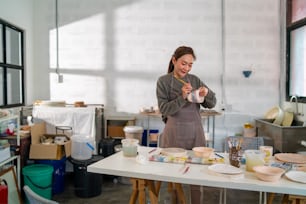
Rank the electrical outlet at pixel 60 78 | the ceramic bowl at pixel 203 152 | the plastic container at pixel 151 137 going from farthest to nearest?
the electrical outlet at pixel 60 78 → the plastic container at pixel 151 137 → the ceramic bowl at pixel 203 152

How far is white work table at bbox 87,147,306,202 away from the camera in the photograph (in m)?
1.46

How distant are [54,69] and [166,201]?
8.95 ft

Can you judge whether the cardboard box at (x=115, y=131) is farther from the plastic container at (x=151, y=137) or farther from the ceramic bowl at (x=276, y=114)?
the ceramic bowl at (x=276, y=114)

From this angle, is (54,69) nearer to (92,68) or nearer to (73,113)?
(92,68)

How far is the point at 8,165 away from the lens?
2941 millimetres

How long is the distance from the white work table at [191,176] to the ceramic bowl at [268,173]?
2 centimetres

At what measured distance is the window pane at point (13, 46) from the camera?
12.9 feet

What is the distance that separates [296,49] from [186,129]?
2.68 meters

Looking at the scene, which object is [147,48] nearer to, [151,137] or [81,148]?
[151,137]

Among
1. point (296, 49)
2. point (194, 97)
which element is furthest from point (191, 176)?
point (296, 49)

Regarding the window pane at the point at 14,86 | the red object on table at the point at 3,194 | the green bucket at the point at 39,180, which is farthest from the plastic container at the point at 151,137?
the red object on table at the point at 3,194

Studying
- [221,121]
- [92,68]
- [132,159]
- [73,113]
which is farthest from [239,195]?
[92,68]

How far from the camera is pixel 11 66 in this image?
3971mm

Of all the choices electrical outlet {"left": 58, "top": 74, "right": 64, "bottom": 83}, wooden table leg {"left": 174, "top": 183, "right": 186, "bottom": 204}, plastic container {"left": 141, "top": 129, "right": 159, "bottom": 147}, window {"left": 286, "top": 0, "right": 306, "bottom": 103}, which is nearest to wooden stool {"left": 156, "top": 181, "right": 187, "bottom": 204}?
wooden table leg {"left": 174, "top": 183, "right": 186, "bottom": 204}
